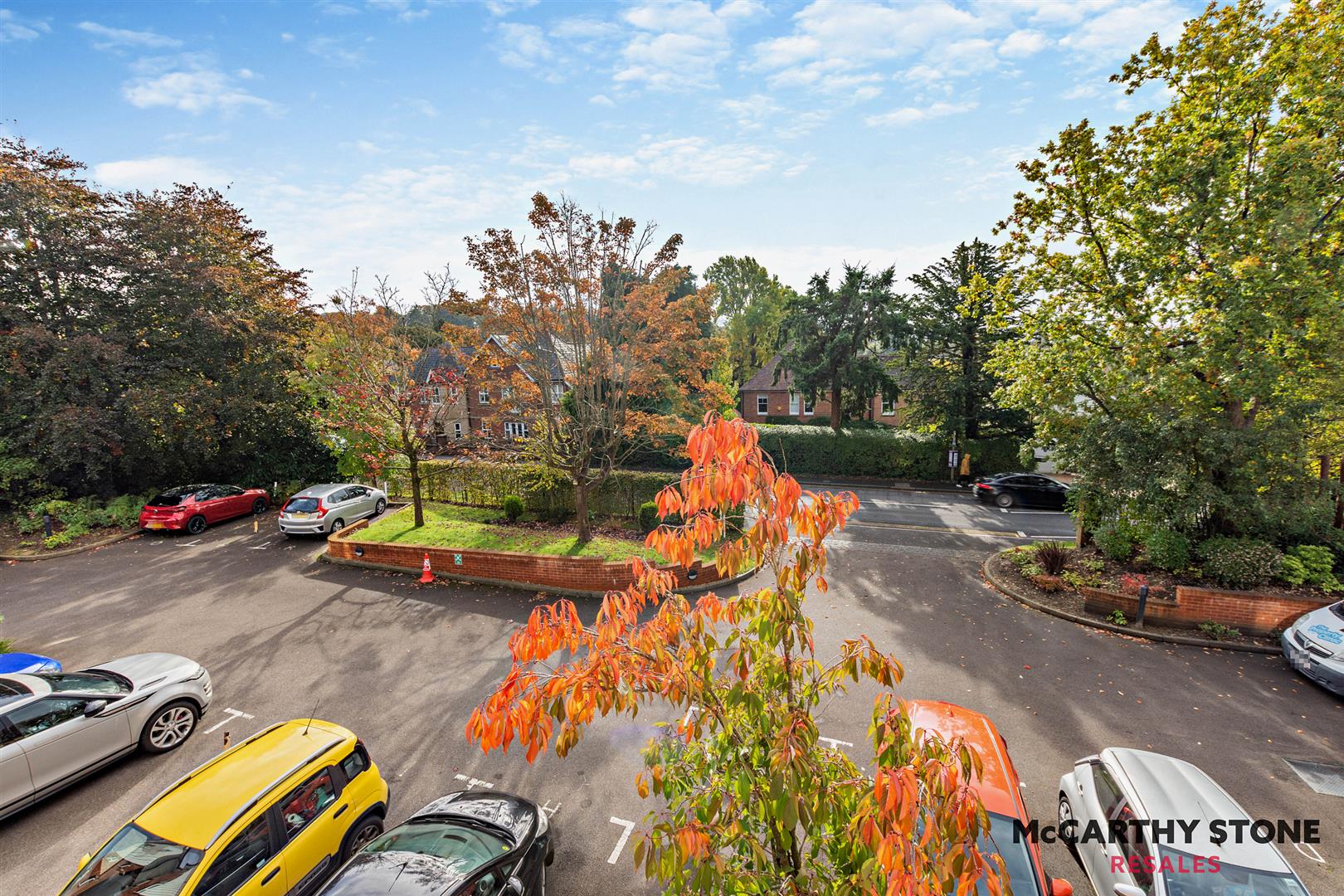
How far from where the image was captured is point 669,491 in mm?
2912

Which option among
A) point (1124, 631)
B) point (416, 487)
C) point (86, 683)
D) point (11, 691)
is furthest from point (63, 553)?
point (1124, 631)

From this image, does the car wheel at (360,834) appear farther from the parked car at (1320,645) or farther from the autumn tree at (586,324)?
the parked car at (1320,645)

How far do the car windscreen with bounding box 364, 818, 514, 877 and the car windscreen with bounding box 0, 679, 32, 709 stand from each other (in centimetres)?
554

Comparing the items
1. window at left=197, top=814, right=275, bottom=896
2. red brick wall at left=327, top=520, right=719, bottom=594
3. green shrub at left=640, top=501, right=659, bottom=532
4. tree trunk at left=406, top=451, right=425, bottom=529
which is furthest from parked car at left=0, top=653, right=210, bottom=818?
green shrub at left=640, top=501, right=659, bottom=532

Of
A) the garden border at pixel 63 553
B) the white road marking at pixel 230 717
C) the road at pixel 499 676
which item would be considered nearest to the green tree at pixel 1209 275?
the road at pixel 499 676

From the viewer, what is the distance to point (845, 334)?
1090 inches

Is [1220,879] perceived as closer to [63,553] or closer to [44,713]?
[44,713]

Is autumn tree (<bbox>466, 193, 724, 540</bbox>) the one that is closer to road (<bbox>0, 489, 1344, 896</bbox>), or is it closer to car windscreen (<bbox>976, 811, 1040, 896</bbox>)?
road (<bbox>0, 489, 1344, 896</bbox>)

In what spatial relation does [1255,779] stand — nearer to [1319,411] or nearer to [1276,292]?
[1319,411]

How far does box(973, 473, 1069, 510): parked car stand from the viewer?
21156 millimetres

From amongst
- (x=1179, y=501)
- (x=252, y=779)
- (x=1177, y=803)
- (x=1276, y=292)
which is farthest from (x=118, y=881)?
(x=1276, y=292)

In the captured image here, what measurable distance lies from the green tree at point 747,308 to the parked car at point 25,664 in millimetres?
47421

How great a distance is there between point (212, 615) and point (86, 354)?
10.8m

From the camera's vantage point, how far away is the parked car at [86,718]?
20.8 ft
